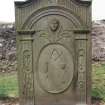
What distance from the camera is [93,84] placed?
274 inches

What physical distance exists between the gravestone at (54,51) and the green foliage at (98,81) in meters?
0.79

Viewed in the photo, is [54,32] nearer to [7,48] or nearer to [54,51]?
[54,51]

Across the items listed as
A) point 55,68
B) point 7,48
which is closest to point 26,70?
point 55,68

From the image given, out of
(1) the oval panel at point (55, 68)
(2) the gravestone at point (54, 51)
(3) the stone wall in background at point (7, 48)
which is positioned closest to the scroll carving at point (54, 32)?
(2) the gravestone at point (54, 51)

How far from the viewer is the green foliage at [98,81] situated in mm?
6409

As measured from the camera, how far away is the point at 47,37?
5570 millimetres

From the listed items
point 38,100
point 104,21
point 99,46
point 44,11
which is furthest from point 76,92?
point 104,21

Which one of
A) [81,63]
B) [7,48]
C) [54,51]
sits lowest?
[81,63]

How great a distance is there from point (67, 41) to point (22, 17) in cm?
82

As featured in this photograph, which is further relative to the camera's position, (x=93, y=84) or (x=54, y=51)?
(x=93, y=84)

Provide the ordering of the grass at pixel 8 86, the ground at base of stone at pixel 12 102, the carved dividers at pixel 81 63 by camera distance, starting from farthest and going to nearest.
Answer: the grass at pixel 8 86
the ground at base of stone at pixel 12 102
the carved dividers at pixel 81 63

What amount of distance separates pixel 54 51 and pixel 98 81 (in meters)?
1.94

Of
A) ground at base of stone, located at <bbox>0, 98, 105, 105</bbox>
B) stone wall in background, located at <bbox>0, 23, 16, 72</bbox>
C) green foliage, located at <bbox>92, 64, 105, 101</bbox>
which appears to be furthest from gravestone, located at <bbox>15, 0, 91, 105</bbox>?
stone wall in background, located at <bbox>0, 23, 16, 72</bbox>

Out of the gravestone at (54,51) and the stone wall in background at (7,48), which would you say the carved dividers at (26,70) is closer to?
the gravestone at (54,51)
